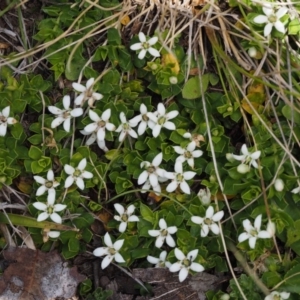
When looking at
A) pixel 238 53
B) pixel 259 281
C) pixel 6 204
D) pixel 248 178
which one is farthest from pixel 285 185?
pixel 6 204

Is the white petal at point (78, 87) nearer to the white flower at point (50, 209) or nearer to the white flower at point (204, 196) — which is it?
the white flower at point (50, 209)

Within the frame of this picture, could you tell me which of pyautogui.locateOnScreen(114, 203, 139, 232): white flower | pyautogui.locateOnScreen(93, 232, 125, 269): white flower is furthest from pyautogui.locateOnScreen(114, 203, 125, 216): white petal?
pyautogui.locateOnScreen(93, 232, 125, 269): white flower

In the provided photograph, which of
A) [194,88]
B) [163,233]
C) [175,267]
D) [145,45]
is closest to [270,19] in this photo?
[194,88]

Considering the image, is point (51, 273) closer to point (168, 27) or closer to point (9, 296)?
point (9, 296)

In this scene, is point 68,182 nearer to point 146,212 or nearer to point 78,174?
point 78,174

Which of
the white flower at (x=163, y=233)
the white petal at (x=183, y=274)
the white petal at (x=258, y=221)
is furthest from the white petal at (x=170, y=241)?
the white petal at (x=258, y=221)
